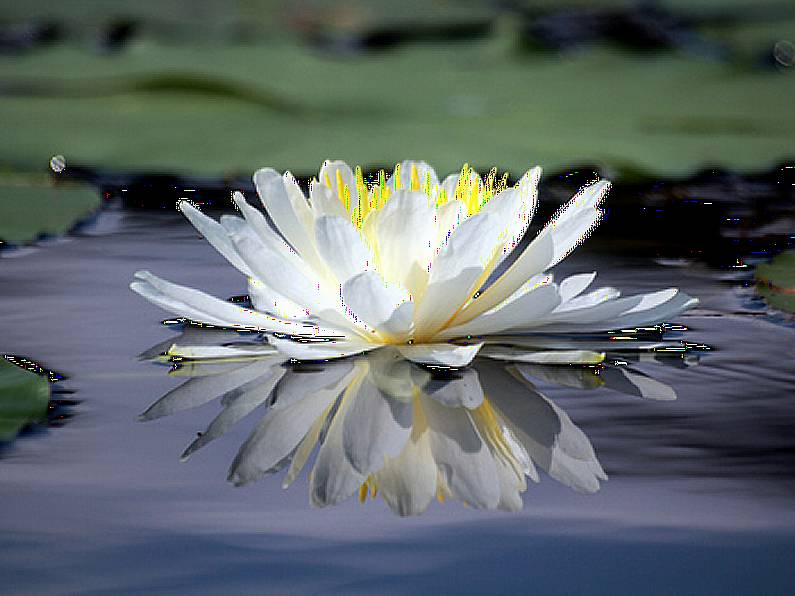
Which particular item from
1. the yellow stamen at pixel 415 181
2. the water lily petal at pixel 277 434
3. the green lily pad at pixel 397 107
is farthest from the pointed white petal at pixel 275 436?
the green lily pad at pixel 397 107

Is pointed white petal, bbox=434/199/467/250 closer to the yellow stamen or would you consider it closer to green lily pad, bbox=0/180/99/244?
the yellow stamen

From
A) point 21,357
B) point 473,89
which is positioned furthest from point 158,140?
point 21,357

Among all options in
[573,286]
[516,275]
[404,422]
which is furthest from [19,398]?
[573,286]

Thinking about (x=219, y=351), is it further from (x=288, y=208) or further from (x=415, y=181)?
(x=415, y=181)

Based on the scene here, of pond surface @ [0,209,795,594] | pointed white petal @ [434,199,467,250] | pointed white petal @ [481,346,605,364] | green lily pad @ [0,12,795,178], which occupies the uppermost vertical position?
green lily pad @ [0,12,795,178]

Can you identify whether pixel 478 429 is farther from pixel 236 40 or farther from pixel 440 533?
pixel 236 40

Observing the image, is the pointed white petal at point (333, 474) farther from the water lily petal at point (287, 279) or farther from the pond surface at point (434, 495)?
the water lily petal at point (287, 279)

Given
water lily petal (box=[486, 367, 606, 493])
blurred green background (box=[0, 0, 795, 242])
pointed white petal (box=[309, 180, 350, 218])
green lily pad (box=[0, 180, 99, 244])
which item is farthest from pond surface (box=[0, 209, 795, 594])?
blurred green background (box=[0, 0, 795, 242])
